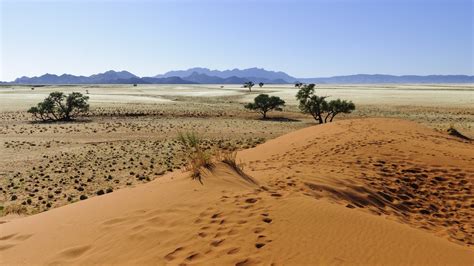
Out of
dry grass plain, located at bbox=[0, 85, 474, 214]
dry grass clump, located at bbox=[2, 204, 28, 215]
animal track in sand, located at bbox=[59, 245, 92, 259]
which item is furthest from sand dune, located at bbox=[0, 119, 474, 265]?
dry grass plain, located at bbox=[0, 85, 474, 214]

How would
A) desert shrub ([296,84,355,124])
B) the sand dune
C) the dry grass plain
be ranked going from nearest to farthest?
1. the sand dune
2. the dry grass plain
3. desert shrub ([296,84,355,124])

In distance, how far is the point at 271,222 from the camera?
6457 millimetres

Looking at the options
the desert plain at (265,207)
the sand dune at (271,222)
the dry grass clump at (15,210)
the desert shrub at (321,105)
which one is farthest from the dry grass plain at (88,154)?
the sand dune at (271,222)

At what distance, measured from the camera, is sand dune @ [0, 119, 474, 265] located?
5621mm

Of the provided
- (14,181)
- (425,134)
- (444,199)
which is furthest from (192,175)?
(425,134)

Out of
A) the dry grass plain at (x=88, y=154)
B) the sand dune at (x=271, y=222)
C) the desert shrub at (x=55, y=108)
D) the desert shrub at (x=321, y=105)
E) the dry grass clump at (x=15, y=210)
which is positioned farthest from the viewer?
the desert shrub at (x=55, y=108)

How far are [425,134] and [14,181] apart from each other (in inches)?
701

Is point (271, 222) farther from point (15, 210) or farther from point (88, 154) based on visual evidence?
point (88, 154)

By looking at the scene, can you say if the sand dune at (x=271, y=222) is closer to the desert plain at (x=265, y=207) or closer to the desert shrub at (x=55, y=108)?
the desert plain at (x=265, y=207)

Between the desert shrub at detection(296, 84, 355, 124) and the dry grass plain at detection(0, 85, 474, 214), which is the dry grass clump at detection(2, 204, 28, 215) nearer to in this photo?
the dry grass plain at detection(0, 85, 474, 214)

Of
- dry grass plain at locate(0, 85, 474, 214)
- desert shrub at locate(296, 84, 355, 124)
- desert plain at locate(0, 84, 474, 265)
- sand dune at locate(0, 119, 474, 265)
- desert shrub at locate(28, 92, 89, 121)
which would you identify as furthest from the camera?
desert shrub at locate(28, 92, 89, 121)

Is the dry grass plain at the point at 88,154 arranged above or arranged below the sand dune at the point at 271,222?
below

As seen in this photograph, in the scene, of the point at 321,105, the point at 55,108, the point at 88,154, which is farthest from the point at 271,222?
the point at 55,108

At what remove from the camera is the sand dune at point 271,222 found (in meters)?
5.62
